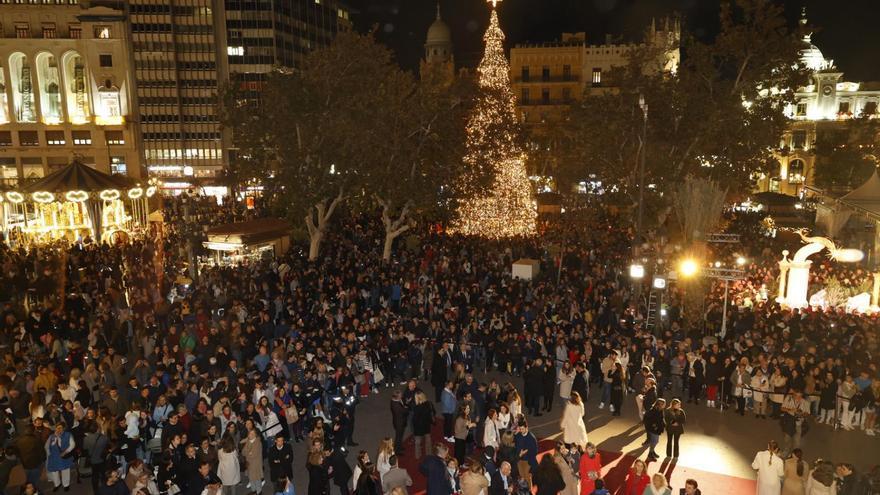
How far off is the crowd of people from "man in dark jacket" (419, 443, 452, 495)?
0.08ft

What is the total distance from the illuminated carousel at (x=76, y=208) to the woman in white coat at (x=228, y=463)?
2129 centimetres

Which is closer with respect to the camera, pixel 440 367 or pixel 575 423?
pixel 575 423

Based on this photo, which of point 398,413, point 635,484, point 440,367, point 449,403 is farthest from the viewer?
point 440,367

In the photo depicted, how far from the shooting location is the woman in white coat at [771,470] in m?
8.61

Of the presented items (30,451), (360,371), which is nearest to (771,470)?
(360,371)

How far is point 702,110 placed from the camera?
23.9 m

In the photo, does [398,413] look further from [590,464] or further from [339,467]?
[590,464]

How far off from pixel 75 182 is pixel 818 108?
57.0 meters

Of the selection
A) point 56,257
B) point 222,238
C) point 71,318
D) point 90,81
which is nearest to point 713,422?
point 71,318

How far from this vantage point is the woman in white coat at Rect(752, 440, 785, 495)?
28.2ft

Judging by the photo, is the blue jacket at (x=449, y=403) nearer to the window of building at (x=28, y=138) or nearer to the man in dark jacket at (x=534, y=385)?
the man in dark jacket at (x=534, y=385)

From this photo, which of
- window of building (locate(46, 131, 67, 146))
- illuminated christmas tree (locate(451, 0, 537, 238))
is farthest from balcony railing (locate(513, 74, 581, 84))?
window of building (locate(46, 131, 67, 146))

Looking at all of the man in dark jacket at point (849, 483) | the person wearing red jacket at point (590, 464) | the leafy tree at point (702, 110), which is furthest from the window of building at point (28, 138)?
the man in dark jacket at point (849, 483)

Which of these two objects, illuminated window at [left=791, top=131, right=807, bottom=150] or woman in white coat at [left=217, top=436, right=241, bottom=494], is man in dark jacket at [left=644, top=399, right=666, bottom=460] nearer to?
woman in white coat at [left=217, top=436, right=241, bottom=494]
